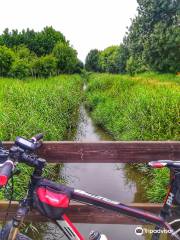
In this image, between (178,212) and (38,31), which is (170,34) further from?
(178,212)

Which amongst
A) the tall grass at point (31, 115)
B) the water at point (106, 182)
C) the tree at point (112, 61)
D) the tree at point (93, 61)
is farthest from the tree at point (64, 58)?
the tree at point (93, 61)

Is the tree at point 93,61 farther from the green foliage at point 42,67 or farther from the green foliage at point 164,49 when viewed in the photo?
the green foliage at point 42,67

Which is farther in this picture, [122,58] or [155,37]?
[122,58]

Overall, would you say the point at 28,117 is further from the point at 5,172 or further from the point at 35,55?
the point at 35,55

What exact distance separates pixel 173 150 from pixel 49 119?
553 cm

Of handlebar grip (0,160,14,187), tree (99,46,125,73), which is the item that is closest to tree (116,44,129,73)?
tree (99,46,125,73)

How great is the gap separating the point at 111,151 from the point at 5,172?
130 cm

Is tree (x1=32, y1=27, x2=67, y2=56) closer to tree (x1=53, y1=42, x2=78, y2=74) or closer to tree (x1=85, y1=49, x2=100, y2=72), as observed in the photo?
tree (x1=53, y1=42, x2=78, y2=74)

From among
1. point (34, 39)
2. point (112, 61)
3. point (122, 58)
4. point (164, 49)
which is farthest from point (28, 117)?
point (112, 61)

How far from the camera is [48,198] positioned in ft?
7.04

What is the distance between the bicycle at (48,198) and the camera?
209 centimetres

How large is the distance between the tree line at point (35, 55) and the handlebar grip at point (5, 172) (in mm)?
20164

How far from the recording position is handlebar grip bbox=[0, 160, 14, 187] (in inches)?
74.5

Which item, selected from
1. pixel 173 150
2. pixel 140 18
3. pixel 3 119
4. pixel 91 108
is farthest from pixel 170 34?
pixel 173 150
